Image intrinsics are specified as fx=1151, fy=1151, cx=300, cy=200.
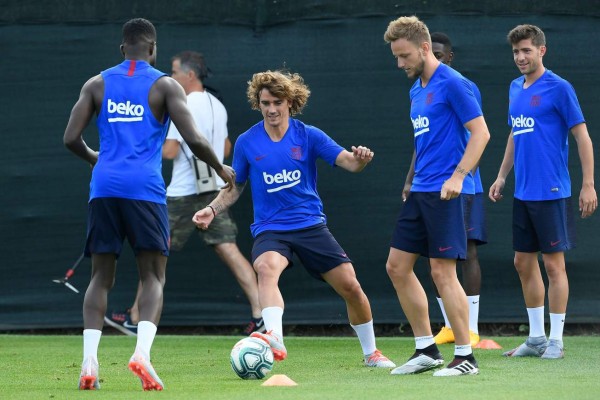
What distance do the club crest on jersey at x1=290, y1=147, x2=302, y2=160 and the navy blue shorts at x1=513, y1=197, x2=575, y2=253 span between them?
1610 mm

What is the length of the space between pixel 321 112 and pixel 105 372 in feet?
11.1

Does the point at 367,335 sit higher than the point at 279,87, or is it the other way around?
the point at 279,87

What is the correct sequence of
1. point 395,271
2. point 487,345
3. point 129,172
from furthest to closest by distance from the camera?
point 487,345 < point 395,271 < point 129,172

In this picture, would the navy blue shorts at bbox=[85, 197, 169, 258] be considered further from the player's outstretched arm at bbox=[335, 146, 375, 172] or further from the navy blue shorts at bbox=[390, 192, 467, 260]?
the navy blue shorts at bbox=[390, 192, 467, 260]

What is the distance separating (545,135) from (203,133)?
9.84 ft

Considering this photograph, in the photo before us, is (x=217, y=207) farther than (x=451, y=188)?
Yes

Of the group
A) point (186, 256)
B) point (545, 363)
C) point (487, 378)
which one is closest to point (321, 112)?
point (186, 256)

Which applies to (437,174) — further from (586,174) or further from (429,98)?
(586,174)

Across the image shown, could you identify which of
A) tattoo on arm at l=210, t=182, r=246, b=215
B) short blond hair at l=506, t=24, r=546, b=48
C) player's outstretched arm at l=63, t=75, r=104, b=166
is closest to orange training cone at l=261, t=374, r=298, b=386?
tattoo on arm at l=210, t=182, r=246, b=215

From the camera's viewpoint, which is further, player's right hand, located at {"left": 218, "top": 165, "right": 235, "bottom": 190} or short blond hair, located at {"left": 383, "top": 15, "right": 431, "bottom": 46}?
player's right hand, located at {"left": 218, "top": 165, "right": 235, "bottom": 190}

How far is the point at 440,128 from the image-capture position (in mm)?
6496

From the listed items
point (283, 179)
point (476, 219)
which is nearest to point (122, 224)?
point (283, 179)

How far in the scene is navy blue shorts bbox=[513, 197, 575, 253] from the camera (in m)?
7.62

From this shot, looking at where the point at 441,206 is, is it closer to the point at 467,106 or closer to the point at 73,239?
the point at 467,106
